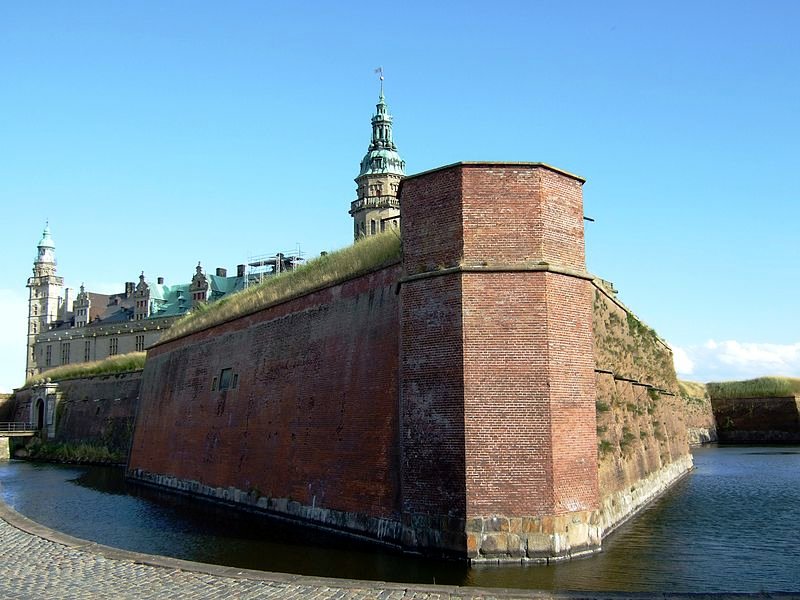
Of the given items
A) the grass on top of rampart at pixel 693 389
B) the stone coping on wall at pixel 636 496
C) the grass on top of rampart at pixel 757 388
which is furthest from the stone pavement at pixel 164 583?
the grass on top of rampart at pixel 757 388

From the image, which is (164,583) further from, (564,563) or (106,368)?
(106,368)

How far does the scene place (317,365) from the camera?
1947cm

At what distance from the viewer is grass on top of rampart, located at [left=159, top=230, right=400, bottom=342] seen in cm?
1842

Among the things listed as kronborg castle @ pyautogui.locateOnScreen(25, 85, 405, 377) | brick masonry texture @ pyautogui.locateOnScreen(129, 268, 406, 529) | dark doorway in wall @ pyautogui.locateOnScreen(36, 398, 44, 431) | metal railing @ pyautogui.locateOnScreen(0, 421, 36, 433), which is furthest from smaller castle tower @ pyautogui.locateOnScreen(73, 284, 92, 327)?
brick masonry texture @ pyautogui.locateOnScreen(129, 268, 406, 529)

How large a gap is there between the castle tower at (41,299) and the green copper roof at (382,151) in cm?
4067

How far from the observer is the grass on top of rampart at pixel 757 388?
58.3m

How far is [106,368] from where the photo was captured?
47938mm

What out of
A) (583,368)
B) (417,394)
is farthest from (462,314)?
(583,368)

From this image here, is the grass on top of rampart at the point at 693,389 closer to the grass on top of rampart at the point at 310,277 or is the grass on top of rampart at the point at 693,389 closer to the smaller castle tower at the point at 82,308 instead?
the grass on top of rampart at the point at 310,277

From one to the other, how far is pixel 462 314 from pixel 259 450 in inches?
387

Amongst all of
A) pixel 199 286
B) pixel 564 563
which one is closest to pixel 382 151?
pixel 199 286

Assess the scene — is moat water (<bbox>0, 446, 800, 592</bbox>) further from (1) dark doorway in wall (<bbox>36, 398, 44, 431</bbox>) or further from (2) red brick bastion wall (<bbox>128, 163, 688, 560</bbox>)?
(1) dark doorway in wall (<bbox>36, 398, 44, 431</bbox>)

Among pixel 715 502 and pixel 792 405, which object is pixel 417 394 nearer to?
pixel 715 502

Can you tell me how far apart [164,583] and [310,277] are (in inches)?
461
